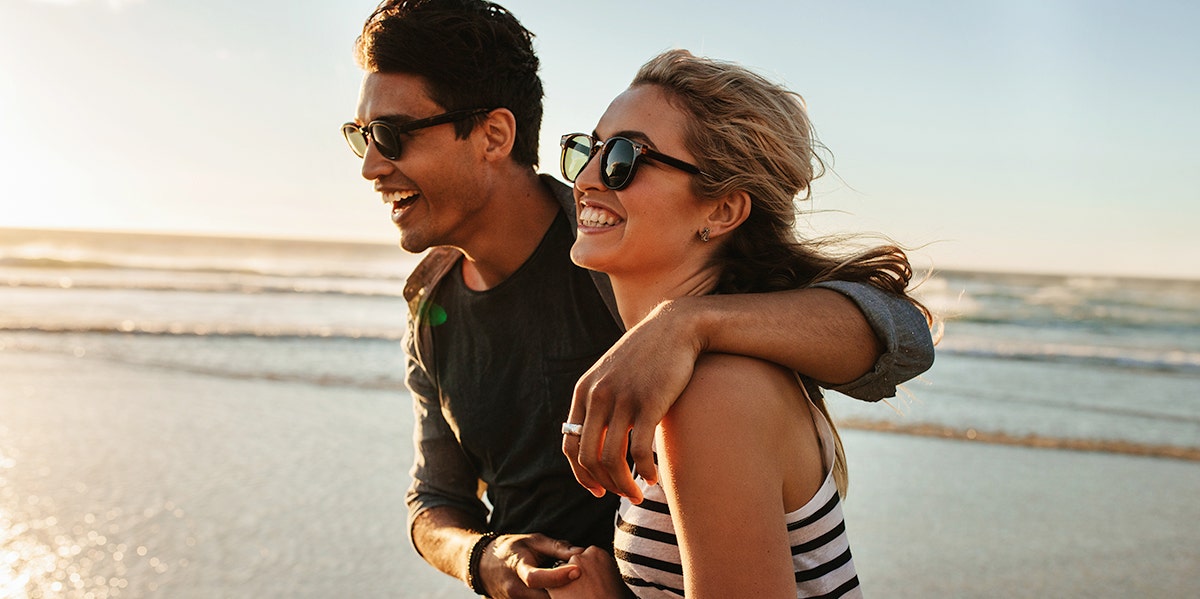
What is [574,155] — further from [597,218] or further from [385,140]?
[385,140]

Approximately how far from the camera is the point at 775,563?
1547 mm

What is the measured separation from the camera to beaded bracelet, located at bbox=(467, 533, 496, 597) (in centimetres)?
250

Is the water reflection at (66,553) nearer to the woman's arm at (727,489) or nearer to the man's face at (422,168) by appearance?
the man's face at (422,168)

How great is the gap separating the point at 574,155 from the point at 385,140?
83 centimetres

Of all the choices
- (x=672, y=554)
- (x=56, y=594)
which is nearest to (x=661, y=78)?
(x=672, y=554)

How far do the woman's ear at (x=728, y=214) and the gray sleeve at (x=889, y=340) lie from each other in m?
0.24

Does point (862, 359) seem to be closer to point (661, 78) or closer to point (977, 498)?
point (661, 78)

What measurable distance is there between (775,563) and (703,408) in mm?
292

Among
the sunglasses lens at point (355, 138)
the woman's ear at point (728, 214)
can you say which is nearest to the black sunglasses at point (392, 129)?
the sunglasses lens at point (355, 138)

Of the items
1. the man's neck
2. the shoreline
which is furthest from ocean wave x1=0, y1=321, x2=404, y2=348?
the man's neck

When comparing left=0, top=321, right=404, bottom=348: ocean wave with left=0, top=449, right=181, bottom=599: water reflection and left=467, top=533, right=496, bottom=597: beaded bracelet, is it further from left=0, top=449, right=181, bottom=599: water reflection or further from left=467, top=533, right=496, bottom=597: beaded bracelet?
left=467, top=533, right=496, bottom=597: beaded bracelet

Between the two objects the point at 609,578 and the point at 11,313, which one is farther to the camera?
the point at 11,313

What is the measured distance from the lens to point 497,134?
302cm

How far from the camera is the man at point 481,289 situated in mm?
2656
